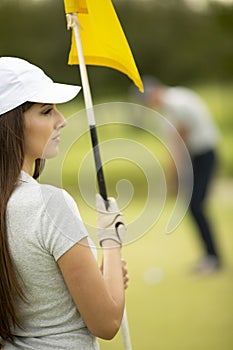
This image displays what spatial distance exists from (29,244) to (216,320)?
5.55 ft

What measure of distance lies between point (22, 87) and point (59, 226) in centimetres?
18

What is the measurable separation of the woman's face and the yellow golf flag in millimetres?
175

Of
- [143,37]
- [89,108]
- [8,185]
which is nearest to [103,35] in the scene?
[89,108]

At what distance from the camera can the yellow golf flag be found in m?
1.15

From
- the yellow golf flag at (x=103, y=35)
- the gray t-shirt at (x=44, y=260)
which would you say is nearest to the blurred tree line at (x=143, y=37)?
the yellow golf flag at (x=103, y=35)

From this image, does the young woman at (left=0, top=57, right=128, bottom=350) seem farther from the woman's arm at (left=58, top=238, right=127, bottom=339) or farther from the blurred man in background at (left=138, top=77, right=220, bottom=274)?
the blurred man in background at (left=138, top=77, right=220, bottom=274)

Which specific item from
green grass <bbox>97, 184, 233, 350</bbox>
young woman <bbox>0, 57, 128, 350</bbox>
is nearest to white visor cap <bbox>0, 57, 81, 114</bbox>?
young woman <bbox>0, 57, 128, 350</bbox>

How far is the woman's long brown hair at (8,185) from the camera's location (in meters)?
0.98

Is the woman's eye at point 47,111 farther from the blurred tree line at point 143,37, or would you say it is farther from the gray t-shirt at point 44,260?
the blurred tree line at point 143,37

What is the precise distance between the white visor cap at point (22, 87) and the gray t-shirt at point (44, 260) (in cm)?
9

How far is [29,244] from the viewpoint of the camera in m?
0.97

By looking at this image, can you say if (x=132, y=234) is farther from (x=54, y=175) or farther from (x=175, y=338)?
(x=175, y=338)

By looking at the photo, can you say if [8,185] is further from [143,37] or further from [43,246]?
[143,37]

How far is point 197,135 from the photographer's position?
10.0 ft
